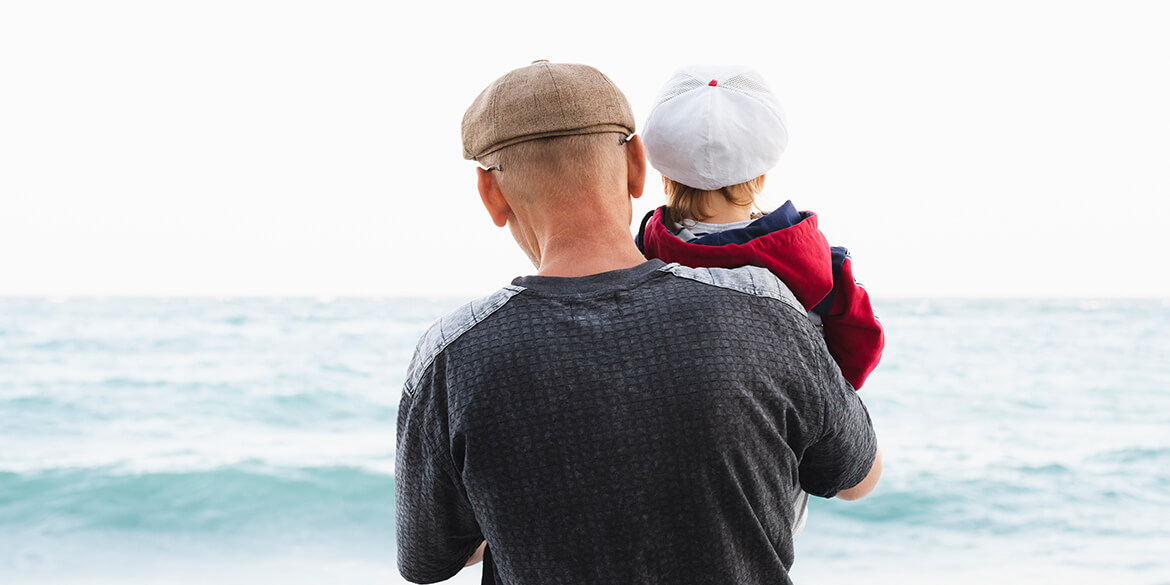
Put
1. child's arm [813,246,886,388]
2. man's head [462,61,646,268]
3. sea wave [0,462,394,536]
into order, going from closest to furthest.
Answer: man's head [462,61,646,268] → child's arm [813,246,886,388] → sea wave [0,462,394,536]

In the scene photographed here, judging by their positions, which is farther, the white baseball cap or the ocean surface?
the ocean surface

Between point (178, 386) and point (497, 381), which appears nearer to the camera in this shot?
point (497, 381)

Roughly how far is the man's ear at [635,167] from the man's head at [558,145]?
0.05 feet

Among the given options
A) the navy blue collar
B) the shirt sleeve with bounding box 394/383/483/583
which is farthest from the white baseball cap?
the shirt sleeve with bounding box 394/383/483/583

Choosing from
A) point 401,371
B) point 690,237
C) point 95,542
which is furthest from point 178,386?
point 690,237

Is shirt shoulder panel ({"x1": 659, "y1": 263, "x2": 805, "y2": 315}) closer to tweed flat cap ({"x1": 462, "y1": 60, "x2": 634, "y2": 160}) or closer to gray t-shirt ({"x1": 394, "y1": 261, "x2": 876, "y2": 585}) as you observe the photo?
gray t-shirt ({"x1": 394, "y1": 261, "x2": 876, "y2": 585})

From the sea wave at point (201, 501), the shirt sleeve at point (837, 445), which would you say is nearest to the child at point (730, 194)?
the shirt sleeve at point (837, 445)

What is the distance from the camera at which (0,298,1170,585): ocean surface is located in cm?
609

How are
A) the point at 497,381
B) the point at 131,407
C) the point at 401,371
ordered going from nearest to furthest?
1. the point at 497,381
2. the point at 131,407
3. the point at 401,371

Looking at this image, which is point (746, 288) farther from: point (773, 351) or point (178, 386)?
point (178, 386)

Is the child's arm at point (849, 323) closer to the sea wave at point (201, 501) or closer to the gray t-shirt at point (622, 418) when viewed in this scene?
the gray t-shirt at point (622, 418)

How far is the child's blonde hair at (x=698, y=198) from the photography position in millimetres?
1421

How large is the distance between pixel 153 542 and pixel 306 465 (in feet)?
5.61

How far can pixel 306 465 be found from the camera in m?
8.10
